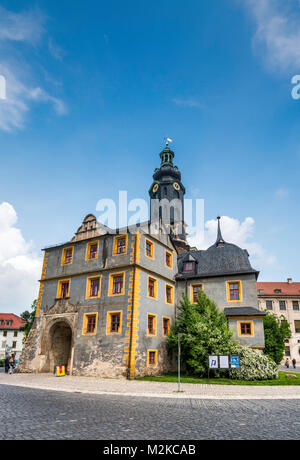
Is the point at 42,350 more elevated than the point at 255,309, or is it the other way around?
the point at 255,309

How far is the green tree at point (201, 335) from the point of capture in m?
21.2

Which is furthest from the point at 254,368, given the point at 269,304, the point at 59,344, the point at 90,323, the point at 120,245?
the point at 269,304

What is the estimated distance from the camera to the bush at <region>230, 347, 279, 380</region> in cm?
2006

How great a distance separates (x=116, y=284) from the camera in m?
23.5

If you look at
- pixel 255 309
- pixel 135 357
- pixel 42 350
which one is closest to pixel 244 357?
pixel 255 309

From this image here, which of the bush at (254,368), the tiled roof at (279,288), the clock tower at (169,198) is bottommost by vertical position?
the bush at (254,368)

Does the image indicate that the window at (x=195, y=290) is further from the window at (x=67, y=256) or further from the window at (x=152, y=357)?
the window at (x=67, y=256)

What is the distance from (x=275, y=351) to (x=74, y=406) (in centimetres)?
2170

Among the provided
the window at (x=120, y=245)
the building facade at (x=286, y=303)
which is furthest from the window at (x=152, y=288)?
the building facade at (x=286, y=303)

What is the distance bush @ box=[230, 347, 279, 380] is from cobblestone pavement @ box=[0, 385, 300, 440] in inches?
329

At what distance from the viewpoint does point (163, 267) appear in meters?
27.1

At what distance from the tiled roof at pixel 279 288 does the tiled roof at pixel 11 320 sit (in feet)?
167

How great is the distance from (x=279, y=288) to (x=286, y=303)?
11.3 feet
